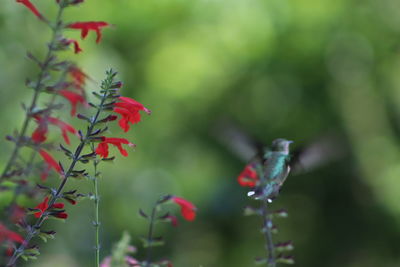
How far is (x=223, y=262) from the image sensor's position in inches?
370

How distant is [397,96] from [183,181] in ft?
Answer: 10.00

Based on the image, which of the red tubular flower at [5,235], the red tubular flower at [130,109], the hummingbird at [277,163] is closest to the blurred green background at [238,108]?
the hummingbird at [277,163]

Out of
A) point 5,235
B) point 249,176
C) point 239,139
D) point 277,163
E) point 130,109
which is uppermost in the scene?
point 239,139

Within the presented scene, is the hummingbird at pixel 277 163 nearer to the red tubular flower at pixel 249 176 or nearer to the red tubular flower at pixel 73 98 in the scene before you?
the red tubular flower at pixel 249 176

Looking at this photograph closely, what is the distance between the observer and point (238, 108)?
9.33 meters

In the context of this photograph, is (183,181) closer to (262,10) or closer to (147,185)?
(147,185)

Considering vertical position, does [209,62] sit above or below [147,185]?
above

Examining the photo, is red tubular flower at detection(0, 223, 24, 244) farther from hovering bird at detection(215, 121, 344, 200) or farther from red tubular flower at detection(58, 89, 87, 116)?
hovering bird at detection(215, 121, 344, 200)

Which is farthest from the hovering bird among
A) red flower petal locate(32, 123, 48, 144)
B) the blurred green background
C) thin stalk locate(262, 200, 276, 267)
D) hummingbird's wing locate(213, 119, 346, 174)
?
the blurred green background

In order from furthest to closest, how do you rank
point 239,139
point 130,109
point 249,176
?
point 239,139 → point 130,109 → point 249,176

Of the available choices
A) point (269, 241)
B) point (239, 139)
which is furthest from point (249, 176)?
point (239, 139)

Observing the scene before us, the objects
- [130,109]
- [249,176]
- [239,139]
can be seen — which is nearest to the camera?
[249,176]

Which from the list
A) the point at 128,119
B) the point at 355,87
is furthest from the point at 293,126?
the point at 128,119

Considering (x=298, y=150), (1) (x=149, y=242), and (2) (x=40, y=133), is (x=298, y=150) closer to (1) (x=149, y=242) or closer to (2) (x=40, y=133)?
(1) (x=149, y=242)
